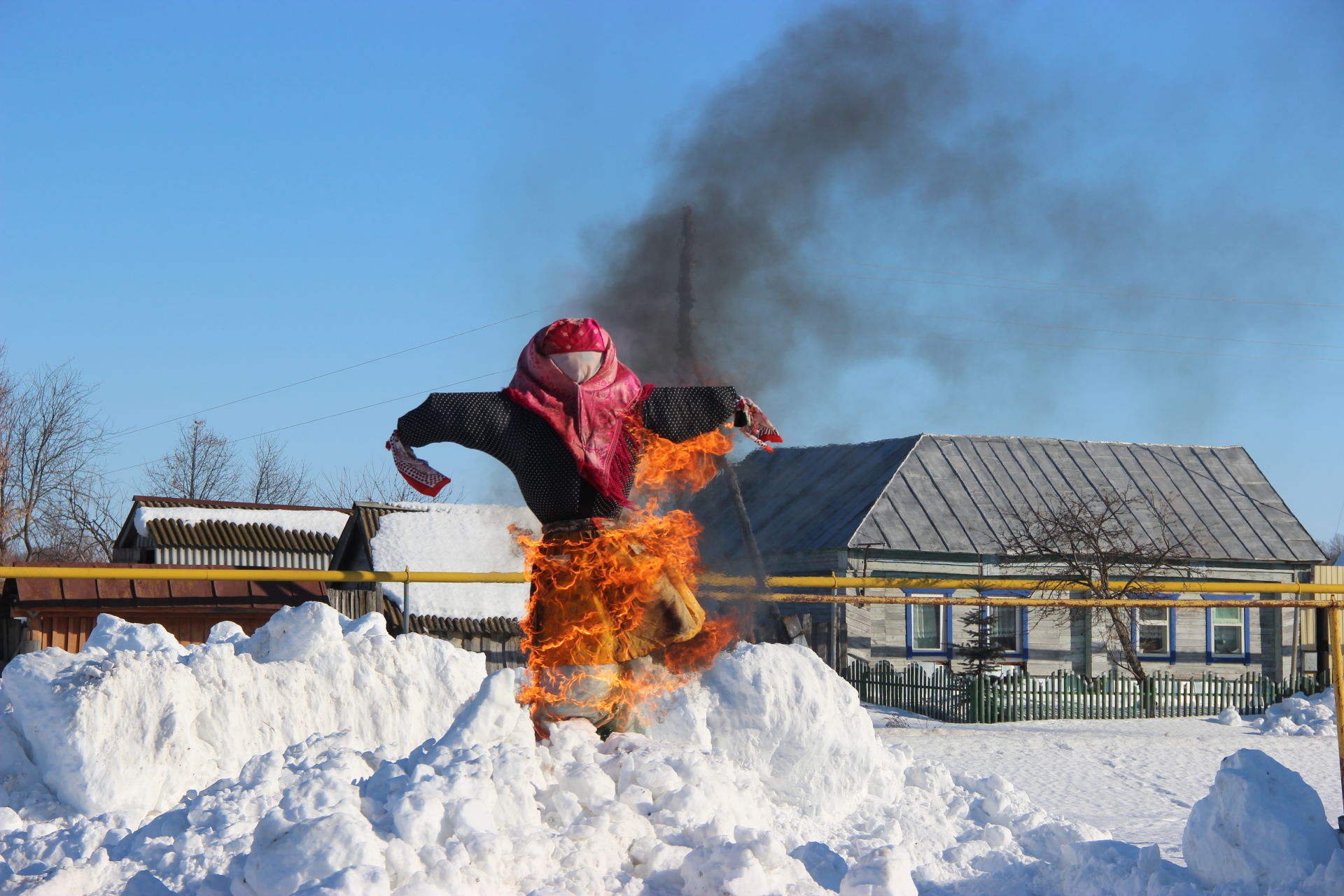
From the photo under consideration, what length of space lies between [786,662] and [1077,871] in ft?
6.29

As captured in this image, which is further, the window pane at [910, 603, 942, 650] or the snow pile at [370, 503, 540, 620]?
the window pane at [910, 603, 942, 650]

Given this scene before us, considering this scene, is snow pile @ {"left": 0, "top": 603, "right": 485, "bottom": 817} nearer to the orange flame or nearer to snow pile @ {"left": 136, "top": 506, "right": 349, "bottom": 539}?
the orange flame

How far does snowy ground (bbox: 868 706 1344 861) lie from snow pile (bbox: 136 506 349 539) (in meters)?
10.6

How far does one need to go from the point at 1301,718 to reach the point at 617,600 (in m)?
14.1

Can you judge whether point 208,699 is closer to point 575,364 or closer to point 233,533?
point 575,364

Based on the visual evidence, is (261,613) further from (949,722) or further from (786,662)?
(786,662)

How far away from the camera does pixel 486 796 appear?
14.6ft

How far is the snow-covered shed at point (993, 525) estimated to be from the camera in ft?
67.6

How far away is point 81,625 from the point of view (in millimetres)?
15484

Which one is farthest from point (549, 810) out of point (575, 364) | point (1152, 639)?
point (1152, 639)

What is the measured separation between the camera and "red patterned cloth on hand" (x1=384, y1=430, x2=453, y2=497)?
5520mm

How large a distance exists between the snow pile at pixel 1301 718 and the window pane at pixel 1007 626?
4647 mm

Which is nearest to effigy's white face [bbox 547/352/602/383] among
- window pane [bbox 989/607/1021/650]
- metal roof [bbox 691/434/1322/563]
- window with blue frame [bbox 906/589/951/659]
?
metal roof [bbox 691/434/1322/563]

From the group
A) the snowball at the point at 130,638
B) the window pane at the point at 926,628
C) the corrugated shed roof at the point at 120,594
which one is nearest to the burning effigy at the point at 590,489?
the snowball at the point at 130,638
